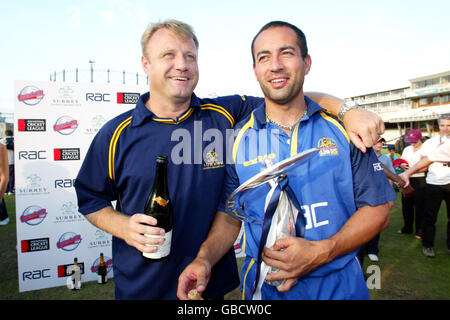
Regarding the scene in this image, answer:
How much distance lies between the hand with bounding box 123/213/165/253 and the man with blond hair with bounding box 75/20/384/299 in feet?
0.80

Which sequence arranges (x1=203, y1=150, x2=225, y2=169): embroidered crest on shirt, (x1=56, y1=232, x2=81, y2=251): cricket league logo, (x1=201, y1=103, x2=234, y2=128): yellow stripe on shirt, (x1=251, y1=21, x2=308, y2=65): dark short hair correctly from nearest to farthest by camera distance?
1. (x1=251, y1=21, x2=308, y2=65): dark short hair
2. (x1=203, y1=150, x2=225, y2=169): embroidered crest on shirt
3. (x1=201, y1=103, x2=234, y2=128): yellow stripe on shirt
4. (x1=56, y1=232, x2=81, y2=251): cricket league logo

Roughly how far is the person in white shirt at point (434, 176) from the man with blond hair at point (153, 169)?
13.5ft

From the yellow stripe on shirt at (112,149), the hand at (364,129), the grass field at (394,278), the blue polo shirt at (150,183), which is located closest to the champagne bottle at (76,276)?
the grass field at (394,278)

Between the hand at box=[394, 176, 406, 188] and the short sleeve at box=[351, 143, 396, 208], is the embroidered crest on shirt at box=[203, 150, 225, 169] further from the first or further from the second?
the hand at box=[394, 176, 406, 188]

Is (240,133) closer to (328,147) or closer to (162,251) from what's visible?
(328,147)

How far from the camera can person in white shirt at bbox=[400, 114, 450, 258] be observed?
4.52 meters

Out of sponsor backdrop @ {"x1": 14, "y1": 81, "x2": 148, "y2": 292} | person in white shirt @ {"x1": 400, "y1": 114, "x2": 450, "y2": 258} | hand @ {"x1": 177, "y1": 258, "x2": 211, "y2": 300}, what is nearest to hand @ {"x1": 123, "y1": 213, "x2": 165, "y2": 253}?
hand @ {"x1": 177, "y1": 258, "x2": 211, "y2": 300}

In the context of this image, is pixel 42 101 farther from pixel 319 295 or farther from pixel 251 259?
pixel 319 295

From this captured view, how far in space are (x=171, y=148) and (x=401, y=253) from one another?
5165 mm

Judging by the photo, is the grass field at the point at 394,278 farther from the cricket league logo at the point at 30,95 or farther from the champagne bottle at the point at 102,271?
the cricket league logo at the point at 30,95

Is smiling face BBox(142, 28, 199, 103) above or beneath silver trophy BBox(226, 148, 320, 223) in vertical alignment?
above

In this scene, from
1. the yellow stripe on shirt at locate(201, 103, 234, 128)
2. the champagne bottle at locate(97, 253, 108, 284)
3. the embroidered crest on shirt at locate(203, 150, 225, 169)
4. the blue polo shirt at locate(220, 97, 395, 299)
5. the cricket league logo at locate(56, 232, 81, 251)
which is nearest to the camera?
the blue polo shirt at locate(220, 97, 395, 299)

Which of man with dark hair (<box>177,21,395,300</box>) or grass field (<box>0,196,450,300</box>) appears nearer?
man with dark hair (<box>177,21,395,300</box>)

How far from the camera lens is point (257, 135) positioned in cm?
157
